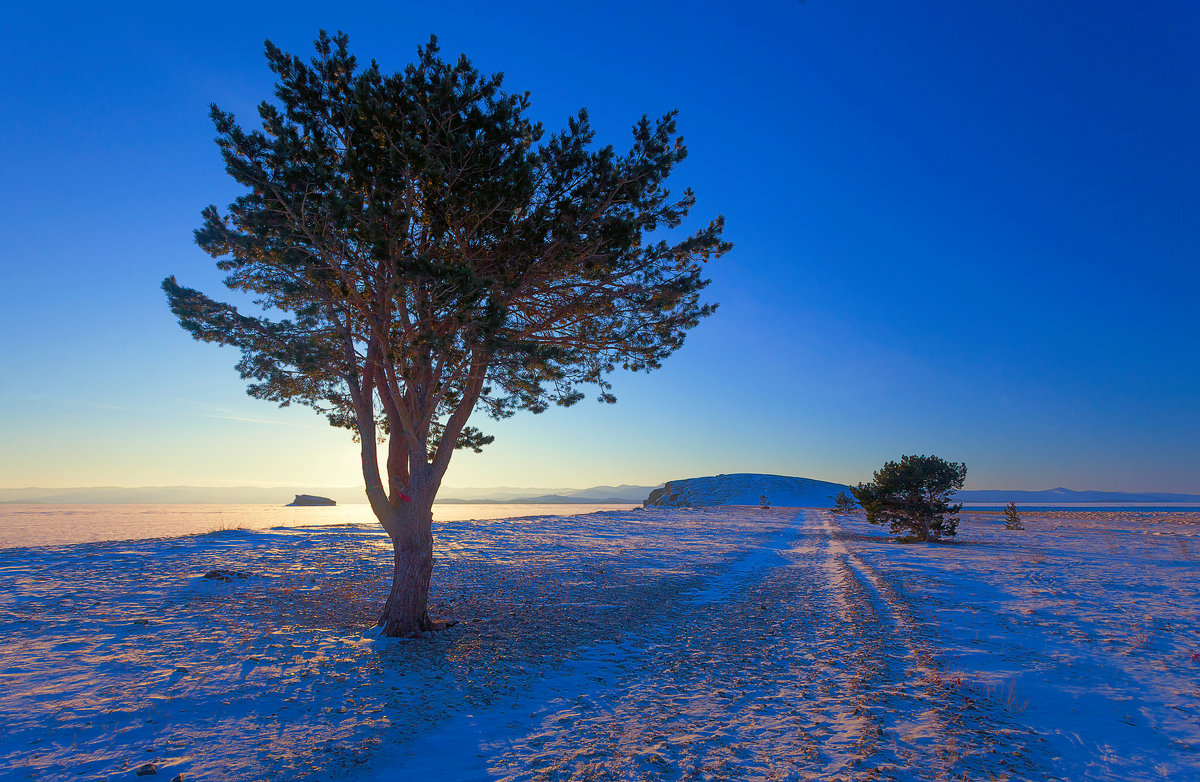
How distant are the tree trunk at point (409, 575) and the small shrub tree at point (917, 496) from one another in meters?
22.0

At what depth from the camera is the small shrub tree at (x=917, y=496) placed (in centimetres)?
2300

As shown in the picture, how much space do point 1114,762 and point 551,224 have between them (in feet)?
27.8

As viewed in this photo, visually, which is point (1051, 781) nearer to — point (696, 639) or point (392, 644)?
point (696, 639)

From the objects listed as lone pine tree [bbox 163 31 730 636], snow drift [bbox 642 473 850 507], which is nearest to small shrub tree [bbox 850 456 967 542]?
lone pine tree [bbox 163 31 730 636]

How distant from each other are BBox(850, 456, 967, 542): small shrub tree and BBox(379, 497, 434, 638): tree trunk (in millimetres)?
21994

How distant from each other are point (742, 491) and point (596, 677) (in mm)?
74533

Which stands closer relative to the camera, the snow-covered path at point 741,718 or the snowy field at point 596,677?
the snow-covered path at point 741,718

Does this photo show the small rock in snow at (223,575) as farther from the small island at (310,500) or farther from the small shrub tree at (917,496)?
the small island at (310,500)

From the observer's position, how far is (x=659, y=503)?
70.7 metres

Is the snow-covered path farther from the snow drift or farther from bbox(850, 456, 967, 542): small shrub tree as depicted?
the snow drift

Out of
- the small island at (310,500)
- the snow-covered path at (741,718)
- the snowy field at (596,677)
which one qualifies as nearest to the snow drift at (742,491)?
the small island at (310,500)

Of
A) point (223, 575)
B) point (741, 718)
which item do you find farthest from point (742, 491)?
Answer: point (741, 718)

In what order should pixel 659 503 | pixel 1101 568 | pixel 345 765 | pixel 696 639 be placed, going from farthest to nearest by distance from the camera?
1. pixel 659 503
2. pixel 1101 568
3. pixel 696 639
4. pixel 345 765

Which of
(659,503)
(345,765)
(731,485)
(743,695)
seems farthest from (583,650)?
(731,485)
